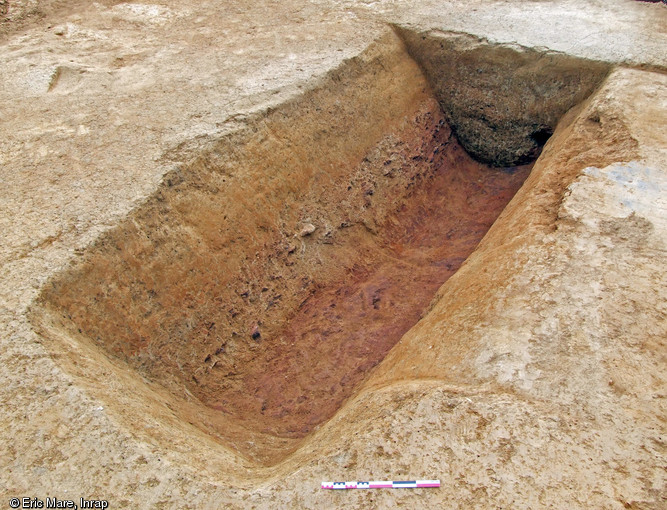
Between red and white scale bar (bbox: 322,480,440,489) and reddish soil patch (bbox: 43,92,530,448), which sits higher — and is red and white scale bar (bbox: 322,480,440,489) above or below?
above

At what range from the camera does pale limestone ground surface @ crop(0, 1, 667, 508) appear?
212 centimetres

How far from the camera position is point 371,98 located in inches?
189

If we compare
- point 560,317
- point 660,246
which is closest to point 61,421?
point 560,317

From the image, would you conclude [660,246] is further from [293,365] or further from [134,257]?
[134,257]

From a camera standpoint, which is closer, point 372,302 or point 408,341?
point 408,341

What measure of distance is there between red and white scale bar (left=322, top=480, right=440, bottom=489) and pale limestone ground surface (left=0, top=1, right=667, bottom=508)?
0.10ft

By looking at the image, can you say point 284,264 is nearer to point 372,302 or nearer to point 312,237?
point 312,237

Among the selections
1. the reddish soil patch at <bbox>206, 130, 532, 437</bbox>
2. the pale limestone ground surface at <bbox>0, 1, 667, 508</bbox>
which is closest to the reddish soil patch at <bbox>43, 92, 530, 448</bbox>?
the reddish soil patch at <bbox>206, 130, 532, 437</bbox>

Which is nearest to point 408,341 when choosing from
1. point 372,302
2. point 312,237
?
point 372,302

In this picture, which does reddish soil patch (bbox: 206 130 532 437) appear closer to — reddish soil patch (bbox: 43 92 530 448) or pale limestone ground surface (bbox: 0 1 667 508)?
reddish soil patch (bbox: 43 92 530 448)

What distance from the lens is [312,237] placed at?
4297 millimetres

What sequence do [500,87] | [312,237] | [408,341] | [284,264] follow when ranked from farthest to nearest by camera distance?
[500,87] < [312,237] < [284,264] < [408,341]

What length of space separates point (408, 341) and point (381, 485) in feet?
3.70

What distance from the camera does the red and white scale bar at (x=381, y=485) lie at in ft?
6.84
